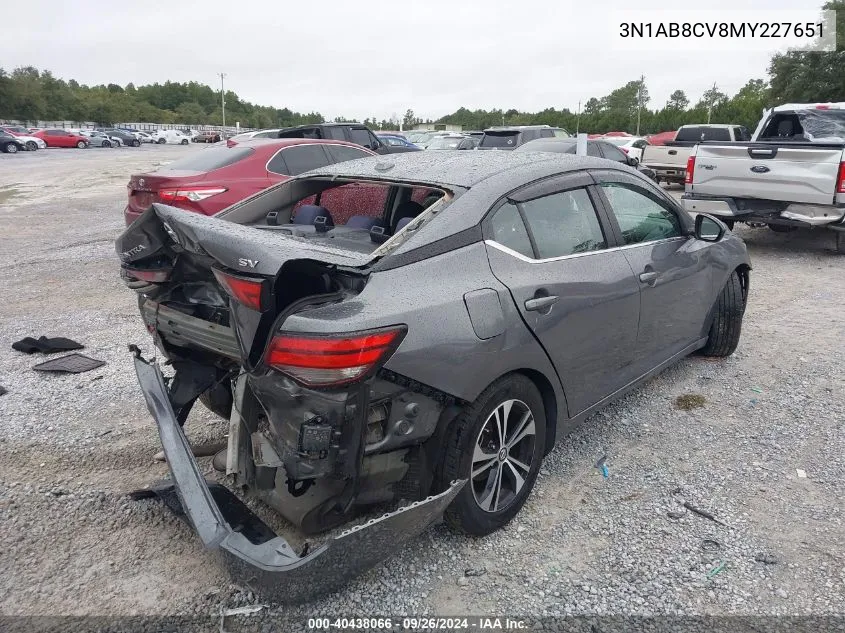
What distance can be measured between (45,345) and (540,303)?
4358 millimetres

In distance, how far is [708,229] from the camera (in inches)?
176

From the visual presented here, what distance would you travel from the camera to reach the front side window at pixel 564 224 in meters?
3.18

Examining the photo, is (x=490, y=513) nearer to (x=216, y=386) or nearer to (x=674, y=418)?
(x=216, y=386)

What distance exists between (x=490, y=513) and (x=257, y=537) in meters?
1.06

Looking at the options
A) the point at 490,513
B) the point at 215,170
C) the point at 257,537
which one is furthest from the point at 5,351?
the point at 490,513

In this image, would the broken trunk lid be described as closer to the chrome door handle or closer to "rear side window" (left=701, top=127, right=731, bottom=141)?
the chrome door handle

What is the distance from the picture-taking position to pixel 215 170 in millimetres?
7398

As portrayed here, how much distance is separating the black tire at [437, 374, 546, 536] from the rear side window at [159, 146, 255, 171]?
18.7 feet

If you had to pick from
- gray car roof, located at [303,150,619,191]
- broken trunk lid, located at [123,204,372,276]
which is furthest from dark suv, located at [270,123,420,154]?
broken trunk lid, located at [123,204,372,276]

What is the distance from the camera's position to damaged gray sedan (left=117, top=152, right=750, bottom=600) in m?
2.32

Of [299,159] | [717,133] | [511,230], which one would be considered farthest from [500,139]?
[511,230]

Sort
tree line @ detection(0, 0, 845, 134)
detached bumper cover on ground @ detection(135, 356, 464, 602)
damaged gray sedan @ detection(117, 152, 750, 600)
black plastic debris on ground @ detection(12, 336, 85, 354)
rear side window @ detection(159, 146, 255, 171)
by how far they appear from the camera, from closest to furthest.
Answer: detached bumper cover on ground @ detection(135, 356, 464, 602) < damaged gray sedan @ detection(117, 152, 750, 600) < black plastic debris on ground @ detection(12, 336, 85, 354) < rear side window @ detection(159, 146, 255, 171) < tree line @ detection(0, 0, 845, 134)

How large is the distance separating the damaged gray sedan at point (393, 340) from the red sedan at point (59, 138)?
2118 inches

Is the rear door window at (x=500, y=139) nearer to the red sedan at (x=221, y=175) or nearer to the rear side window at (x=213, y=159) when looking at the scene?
the red sedan at (x=221, y=175)
